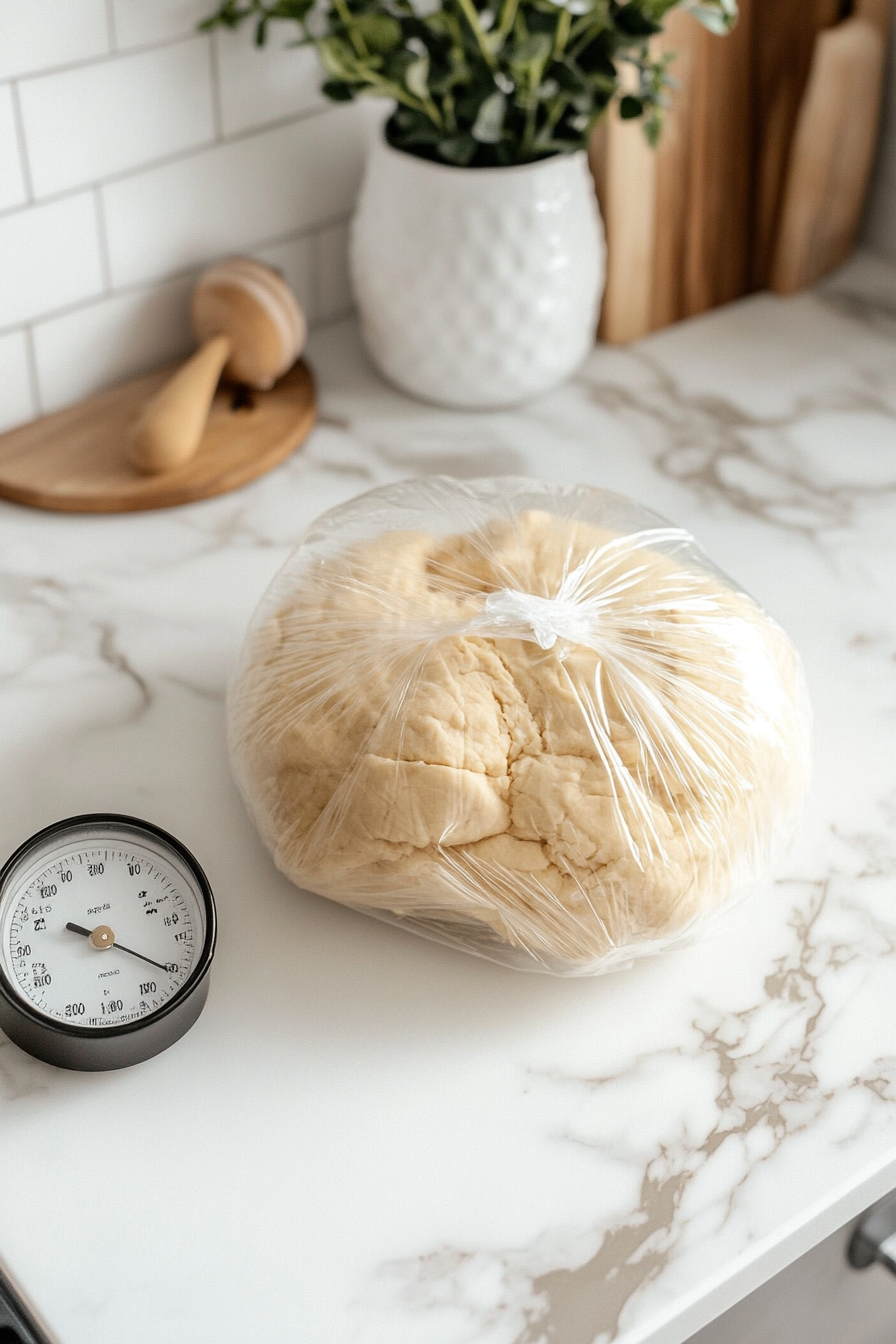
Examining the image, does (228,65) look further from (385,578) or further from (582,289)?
(385,578)

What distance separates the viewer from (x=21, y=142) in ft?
3.06

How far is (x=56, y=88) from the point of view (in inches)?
36.6

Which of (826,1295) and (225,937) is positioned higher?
(225,937)

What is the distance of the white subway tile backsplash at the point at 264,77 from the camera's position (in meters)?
1.01

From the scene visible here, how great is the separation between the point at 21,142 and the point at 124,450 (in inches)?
9.0

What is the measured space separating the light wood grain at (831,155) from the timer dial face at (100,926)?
88 cm

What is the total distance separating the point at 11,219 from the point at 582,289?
1.45ft

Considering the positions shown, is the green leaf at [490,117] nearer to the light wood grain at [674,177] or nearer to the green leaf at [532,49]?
the green leaf at [532,49]

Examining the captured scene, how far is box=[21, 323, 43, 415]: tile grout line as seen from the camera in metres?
1.02

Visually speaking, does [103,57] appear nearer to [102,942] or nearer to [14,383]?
[14,383]

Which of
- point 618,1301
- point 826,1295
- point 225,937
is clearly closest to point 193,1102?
point 225,937

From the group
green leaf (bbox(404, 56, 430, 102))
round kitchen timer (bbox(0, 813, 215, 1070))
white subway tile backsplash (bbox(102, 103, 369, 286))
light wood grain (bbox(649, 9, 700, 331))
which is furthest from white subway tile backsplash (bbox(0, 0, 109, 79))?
round kitchen timer (bbox(0, 813, 215, 1070))

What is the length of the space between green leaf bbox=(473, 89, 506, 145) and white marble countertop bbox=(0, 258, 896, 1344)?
0.33 meters

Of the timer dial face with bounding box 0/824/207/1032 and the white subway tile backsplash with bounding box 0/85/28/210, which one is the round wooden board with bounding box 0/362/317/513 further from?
the timer dial face with bounding box 0/824/207/1032
